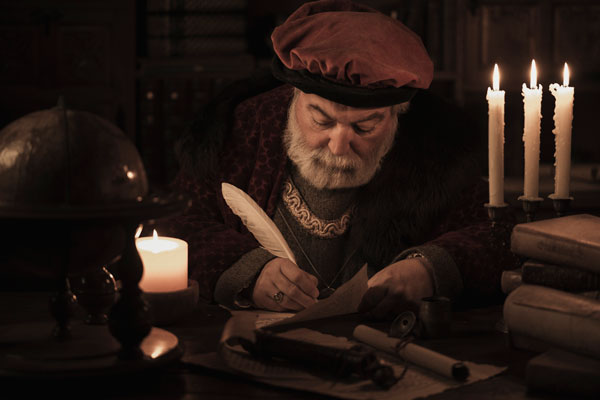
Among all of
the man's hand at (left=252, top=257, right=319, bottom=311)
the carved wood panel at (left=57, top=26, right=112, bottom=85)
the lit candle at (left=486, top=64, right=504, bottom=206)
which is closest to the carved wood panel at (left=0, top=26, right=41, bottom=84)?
the carved wood panel at (left=57, top=26, right=112, bottom=85)

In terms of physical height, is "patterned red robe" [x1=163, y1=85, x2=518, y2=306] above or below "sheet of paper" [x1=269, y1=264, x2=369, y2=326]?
above

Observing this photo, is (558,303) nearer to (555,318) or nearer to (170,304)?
(555,318)

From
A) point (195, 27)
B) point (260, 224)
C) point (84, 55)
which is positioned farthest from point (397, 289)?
point (84, 55)

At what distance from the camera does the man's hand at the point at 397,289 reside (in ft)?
6.19

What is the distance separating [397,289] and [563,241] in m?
0.47

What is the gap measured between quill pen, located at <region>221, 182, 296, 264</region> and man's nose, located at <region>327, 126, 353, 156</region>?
0.32 m

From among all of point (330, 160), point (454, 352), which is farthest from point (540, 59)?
point (454, 352)

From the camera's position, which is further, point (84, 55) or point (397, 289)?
point (84, 55)

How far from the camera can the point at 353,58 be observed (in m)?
2.21

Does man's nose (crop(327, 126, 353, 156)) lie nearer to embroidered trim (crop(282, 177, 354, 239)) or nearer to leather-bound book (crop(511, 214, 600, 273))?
embroidered trim (crop(282, 177, 354, 239))

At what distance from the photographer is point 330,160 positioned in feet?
7.94

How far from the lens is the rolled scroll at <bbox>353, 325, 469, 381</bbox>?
1.47 m

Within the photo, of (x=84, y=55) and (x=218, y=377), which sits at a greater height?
(x=84, y=55)

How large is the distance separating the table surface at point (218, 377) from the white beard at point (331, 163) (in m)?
0.63
